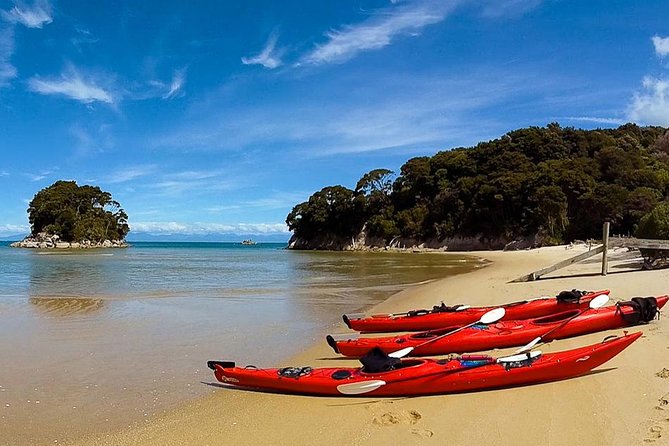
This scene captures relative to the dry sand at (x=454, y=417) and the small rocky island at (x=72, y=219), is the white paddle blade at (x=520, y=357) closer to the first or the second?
the dry sand at (x=454, y=417)

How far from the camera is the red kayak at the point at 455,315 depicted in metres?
Answer: 8.27

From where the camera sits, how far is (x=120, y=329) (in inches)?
368

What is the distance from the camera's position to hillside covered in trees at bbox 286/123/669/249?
164 ft

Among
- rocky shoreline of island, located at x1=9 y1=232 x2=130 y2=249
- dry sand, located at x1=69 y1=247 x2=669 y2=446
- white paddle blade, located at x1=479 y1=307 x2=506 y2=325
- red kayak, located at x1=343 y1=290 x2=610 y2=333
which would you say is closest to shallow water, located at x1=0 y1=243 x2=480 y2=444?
dry sand, located at x1=69 y1=247 x2=669 y2=446

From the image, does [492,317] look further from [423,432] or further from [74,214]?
[74,214]

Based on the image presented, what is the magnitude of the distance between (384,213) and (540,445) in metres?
71.6

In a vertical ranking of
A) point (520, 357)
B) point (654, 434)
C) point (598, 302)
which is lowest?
point (654, 434)

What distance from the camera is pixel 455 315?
27.5 ft

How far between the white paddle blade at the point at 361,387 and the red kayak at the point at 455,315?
12.0ft

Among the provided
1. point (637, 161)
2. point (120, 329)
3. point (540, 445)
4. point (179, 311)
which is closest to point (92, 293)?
point (179, 311)

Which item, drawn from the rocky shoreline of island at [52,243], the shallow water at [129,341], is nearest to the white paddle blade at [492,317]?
the shallow water at [129,341]

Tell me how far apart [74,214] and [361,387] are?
97.4 metres

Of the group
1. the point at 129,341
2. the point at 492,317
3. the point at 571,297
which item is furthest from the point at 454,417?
the point at 129,341

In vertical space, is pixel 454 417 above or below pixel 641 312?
below
